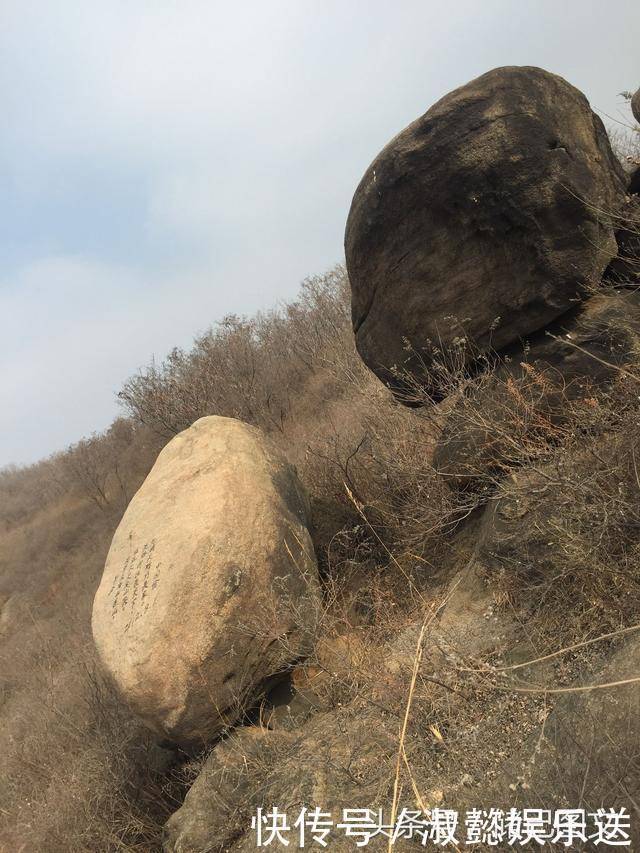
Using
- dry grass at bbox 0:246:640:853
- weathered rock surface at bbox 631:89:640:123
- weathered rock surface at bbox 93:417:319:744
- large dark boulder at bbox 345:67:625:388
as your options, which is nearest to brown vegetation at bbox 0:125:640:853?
dry grass at bbox 0:246:640:853

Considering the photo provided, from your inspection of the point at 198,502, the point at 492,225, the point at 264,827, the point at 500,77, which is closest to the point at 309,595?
the point at 198,502

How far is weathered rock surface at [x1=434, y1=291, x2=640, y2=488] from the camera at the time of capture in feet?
12.0

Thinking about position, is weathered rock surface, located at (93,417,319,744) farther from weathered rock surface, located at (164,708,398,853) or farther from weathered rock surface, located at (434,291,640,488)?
weathered rock surface, located at (434,291,640,488)

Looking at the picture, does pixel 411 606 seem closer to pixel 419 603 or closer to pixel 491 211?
pixel 419 603

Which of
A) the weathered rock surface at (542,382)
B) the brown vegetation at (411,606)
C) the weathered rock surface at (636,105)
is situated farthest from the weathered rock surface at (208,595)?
the weathered rock surface at (636,105)

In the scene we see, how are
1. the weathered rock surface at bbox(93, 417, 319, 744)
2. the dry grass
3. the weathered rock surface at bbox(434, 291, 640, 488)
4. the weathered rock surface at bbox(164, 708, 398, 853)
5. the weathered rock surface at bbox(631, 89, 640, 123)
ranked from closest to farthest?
the dry grass, the weathered rock surface at bbox(164, 708, 398, 853), the weathered rock surface at bbox(434, 291, 640, 488), the weathered rock surface at bbox(93, 417, 319, 744), the weathered rock surface at bbox(631, 89, 640, 123)

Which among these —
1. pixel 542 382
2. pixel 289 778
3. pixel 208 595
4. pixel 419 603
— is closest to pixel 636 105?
pixel 542 382

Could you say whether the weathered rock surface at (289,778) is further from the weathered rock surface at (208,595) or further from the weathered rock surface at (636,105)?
the weathered rock surface at (636,105)

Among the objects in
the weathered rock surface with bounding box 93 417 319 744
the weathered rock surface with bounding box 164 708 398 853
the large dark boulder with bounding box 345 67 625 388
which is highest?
the large dark boulder with bounding box 345 67 625 388

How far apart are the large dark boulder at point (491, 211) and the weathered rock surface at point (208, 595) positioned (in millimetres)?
1591

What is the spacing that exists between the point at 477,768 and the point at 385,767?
52 centimetres

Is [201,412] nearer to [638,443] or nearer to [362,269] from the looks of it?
[362,269]

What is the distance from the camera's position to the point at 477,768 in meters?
2.59

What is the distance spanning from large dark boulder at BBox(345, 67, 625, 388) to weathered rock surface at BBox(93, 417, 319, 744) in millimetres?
1591
